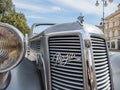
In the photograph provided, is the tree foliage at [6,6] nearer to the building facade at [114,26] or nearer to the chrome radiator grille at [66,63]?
the building facade at [114,26]

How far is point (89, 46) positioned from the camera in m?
2.09

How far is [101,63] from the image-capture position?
2277mm

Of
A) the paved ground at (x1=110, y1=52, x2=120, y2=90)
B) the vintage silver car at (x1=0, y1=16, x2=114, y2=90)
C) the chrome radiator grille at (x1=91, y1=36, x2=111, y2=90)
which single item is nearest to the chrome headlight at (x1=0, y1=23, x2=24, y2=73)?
the vintage silver car at (x1=0, y1=16, x2=114, y2=90)

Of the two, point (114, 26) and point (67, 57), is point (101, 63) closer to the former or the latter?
point (67, 57)

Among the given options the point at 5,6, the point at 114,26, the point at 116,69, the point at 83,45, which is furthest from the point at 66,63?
the point at 114,26

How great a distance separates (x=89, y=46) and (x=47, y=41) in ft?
1.38

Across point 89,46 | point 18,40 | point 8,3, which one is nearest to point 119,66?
point 89,46

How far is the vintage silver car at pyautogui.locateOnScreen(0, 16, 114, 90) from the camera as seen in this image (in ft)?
6.49

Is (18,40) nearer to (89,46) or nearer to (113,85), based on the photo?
(89,46)

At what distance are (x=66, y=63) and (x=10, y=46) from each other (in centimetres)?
48

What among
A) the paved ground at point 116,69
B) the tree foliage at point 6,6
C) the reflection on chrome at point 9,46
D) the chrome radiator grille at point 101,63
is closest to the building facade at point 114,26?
the tree foliage at point 6,6

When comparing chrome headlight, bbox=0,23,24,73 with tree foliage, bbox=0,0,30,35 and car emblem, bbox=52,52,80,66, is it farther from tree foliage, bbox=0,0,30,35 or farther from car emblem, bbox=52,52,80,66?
tree foliage, bbox=0,0,30,35

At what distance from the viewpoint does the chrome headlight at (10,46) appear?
6.42 feet

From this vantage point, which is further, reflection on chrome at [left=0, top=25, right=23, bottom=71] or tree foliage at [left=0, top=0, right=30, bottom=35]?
tree foliage at [left=0, top=0, right=30, bottom=35]
